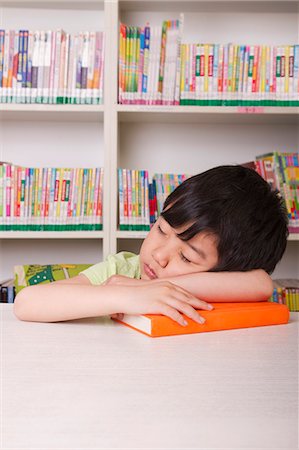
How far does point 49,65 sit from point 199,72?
21.3 inches

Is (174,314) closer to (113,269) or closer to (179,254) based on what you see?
(179,254)

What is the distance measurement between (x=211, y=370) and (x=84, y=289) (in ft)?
1.17

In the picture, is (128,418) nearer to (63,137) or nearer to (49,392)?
(49,392)

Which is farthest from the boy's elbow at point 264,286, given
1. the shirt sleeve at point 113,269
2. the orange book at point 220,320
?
the shirt sleeve at point 113,269

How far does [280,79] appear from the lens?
204 cm

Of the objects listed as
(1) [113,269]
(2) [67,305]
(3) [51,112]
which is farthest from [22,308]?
(3) [51,112]

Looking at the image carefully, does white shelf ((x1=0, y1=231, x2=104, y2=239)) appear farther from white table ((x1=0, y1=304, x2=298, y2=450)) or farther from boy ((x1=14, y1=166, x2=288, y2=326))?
white table ((x1=0, y1=304, x2=298, y2=450))

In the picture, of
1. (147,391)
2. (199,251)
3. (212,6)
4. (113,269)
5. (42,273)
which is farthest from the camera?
(212,6)

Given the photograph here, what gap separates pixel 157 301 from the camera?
806 millimetres

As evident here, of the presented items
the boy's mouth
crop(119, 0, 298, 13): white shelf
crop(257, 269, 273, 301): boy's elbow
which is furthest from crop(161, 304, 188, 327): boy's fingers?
crop(119, 0, 298, 13): white shelf

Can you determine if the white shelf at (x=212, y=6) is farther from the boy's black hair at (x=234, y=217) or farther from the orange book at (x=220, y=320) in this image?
the orange book at (x=220, y=320)

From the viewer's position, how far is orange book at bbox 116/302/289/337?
749 millimetres

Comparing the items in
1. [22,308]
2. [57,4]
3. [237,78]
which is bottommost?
[22,308]

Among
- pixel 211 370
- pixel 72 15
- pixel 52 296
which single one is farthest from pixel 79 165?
pixel 211 370
